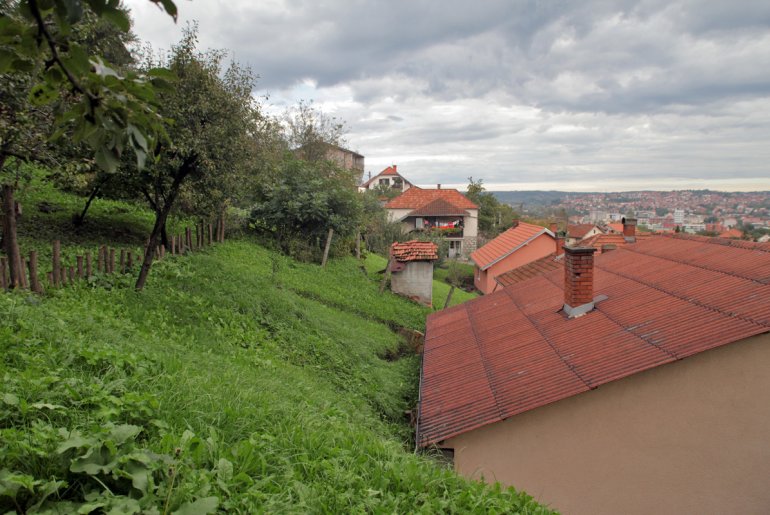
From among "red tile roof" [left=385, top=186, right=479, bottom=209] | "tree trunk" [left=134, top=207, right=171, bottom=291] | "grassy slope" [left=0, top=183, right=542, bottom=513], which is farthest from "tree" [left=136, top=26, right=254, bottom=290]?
"red tile roof" [left=385, top=186, right=479, bottom=209]

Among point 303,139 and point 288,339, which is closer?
point 288,339

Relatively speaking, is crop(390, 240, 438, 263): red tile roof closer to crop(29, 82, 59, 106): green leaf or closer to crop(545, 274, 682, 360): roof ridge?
crop(545, 274, 682, 360): roof ridge

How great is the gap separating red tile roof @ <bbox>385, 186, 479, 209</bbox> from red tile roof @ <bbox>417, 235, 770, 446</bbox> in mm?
40058

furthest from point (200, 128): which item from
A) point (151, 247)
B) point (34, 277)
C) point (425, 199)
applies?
point (425, 199)

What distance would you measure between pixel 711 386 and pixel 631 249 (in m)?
7.16

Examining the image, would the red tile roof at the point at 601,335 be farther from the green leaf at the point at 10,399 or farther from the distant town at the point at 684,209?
the distant town at the point at 684,209

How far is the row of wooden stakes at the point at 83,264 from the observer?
26.1 ft

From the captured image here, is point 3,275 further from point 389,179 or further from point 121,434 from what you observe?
point 389,179

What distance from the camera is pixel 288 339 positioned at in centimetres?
1051

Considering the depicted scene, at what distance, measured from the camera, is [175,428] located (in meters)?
3.69

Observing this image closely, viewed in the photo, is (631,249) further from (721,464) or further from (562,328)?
(721,464)

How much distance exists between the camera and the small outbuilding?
20.1m

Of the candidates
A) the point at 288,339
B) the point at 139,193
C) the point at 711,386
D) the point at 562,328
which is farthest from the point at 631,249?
the point at 139,193

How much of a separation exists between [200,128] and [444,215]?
132ft
